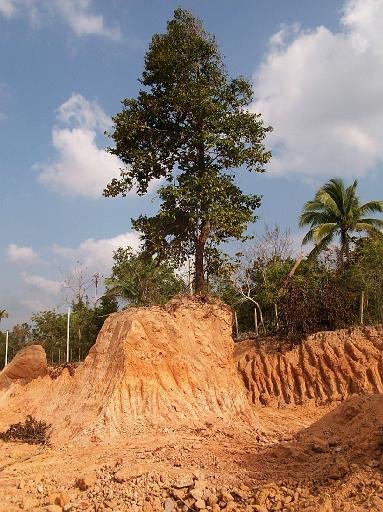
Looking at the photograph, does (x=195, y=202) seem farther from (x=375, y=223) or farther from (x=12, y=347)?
(x=12, y=347)

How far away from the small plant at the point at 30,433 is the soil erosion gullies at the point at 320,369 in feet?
23.4

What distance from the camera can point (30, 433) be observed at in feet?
37.2

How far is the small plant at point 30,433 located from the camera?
11.0 meters

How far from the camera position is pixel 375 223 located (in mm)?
25219

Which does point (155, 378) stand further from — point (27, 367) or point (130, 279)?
point (130, 279)

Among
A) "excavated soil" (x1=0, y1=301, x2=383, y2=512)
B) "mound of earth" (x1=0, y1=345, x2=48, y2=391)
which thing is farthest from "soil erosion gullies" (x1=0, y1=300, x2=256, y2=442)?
"mound of earth" (x1=0, y1=345, x2=48, y2=391)

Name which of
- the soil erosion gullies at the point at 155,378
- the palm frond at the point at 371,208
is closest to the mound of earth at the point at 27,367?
the soil erosion gullies at the point at 155,378

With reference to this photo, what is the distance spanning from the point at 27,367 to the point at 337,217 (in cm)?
1701

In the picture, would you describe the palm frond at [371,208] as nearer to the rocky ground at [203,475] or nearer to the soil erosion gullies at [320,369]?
the soil erosion gullies at [320,369]

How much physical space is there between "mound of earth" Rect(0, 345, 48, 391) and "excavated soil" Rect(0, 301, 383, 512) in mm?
287

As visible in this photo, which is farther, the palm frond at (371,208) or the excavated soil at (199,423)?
the palm frond at (371,208)

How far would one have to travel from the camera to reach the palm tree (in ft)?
81.5

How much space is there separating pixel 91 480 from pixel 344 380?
9976mm

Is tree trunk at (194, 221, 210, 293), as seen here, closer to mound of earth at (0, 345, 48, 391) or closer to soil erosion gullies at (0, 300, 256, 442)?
soil erosion gullies at (0, 300, 256, 442)
